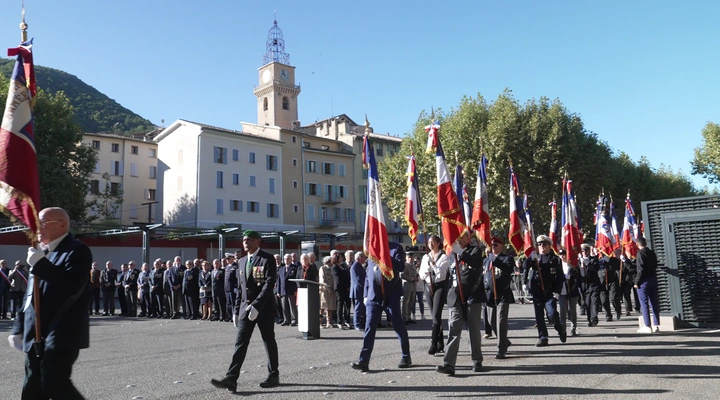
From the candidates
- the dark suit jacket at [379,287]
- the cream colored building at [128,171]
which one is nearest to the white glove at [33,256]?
the dark suit jacket at [379,287]

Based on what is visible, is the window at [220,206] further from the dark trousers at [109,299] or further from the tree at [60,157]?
the dark trousers at [109,299]

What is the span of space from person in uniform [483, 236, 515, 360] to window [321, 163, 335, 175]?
53.4 meters

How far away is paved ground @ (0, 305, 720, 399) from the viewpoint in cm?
717

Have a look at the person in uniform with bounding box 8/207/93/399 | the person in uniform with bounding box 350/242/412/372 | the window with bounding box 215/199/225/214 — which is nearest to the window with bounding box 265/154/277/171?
the window with bounding box 215/199/225/214

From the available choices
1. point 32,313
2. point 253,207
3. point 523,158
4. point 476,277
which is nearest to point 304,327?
point 476,277

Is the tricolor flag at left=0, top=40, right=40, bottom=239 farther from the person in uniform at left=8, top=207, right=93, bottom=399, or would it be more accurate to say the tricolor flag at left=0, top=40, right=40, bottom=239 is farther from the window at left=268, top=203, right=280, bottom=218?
the window at left=268, top=203, right=280, bottom=218

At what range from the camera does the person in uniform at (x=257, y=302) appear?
24.7 ft

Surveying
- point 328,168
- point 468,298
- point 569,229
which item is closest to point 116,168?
point 328,168

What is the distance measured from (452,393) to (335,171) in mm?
57638

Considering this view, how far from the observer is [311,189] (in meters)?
62.1

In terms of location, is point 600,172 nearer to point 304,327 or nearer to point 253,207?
point 304,327

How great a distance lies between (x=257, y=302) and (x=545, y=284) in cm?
595

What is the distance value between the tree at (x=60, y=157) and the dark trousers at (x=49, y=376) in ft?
114

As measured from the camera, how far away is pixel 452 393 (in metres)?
7.10
